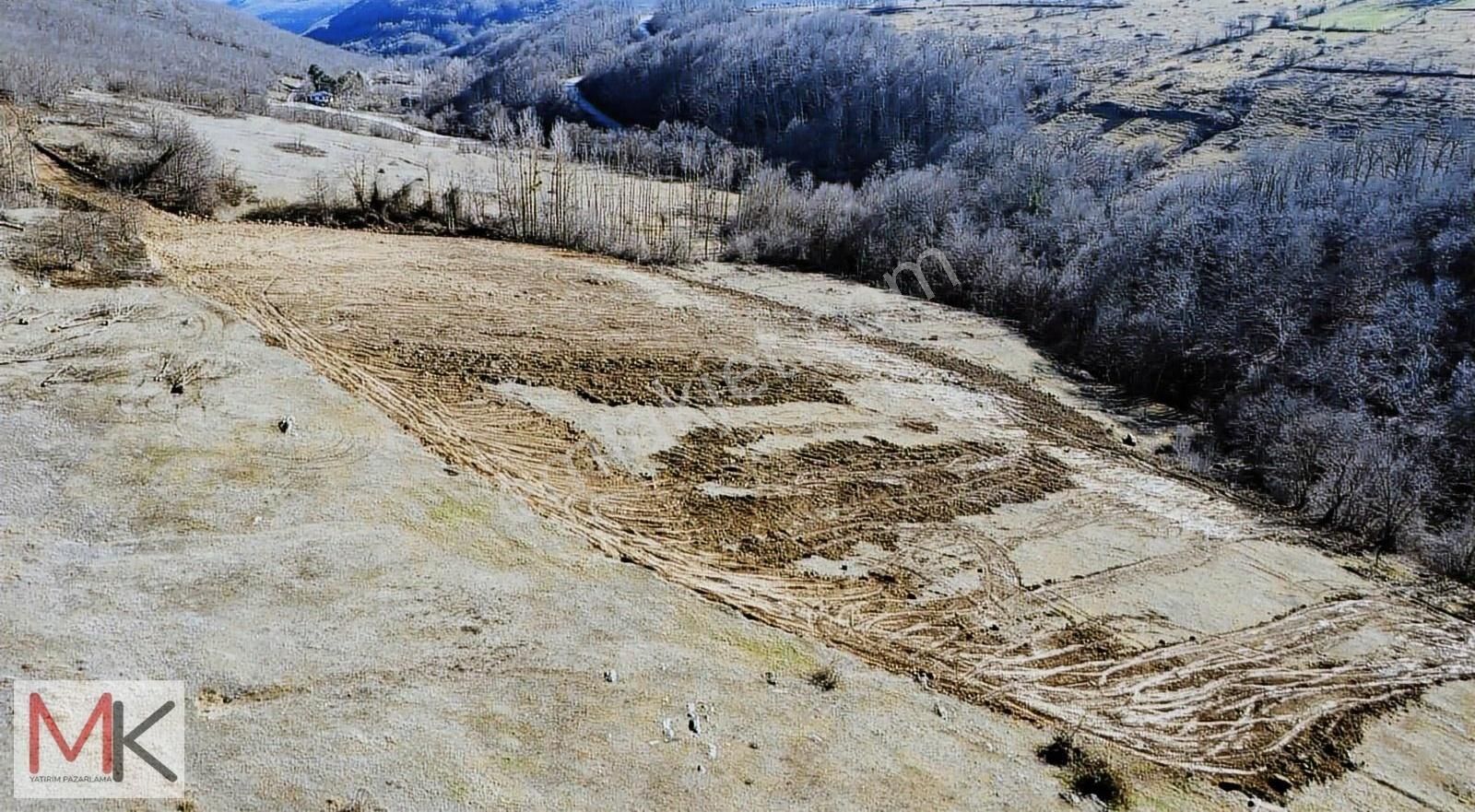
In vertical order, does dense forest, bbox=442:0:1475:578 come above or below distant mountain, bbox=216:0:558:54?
below

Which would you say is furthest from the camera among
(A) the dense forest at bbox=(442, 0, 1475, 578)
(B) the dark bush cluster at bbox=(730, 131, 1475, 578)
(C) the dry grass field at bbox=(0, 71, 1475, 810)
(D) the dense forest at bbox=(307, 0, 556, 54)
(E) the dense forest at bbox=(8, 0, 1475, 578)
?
(D) the dense forest at bbox=(307, 0, 556, 54)

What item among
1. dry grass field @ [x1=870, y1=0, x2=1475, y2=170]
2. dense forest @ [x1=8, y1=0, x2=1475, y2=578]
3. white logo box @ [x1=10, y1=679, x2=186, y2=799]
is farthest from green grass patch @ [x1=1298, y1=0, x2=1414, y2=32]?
white logo box @ [x1=10, y1=679, x2=186, y2=799]

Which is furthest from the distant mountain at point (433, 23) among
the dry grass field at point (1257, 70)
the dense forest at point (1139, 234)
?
the dry grass field at point (1257, 70)

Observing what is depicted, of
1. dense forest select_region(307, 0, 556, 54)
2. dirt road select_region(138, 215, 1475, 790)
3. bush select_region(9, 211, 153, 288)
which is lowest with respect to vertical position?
dirt road select_region(138, 215, 1475, 790)

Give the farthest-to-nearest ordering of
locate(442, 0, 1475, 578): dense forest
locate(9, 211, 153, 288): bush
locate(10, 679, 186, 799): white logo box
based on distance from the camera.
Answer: locate(442, 0, 1475, 578): dense forest
locate(9, 211, 153, 288): bush
locate(10, 679, 186, 799): white logo box

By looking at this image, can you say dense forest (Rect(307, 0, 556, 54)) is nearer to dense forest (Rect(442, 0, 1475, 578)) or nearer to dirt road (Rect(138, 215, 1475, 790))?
dense forest (Rect(442, 0, 1475, 578))

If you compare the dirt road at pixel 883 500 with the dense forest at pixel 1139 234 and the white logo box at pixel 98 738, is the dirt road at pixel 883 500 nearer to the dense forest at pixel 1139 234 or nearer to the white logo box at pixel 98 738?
the dense forest at pixel 1139 234

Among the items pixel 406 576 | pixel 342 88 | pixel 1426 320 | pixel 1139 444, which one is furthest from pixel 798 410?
pixel 342 88
